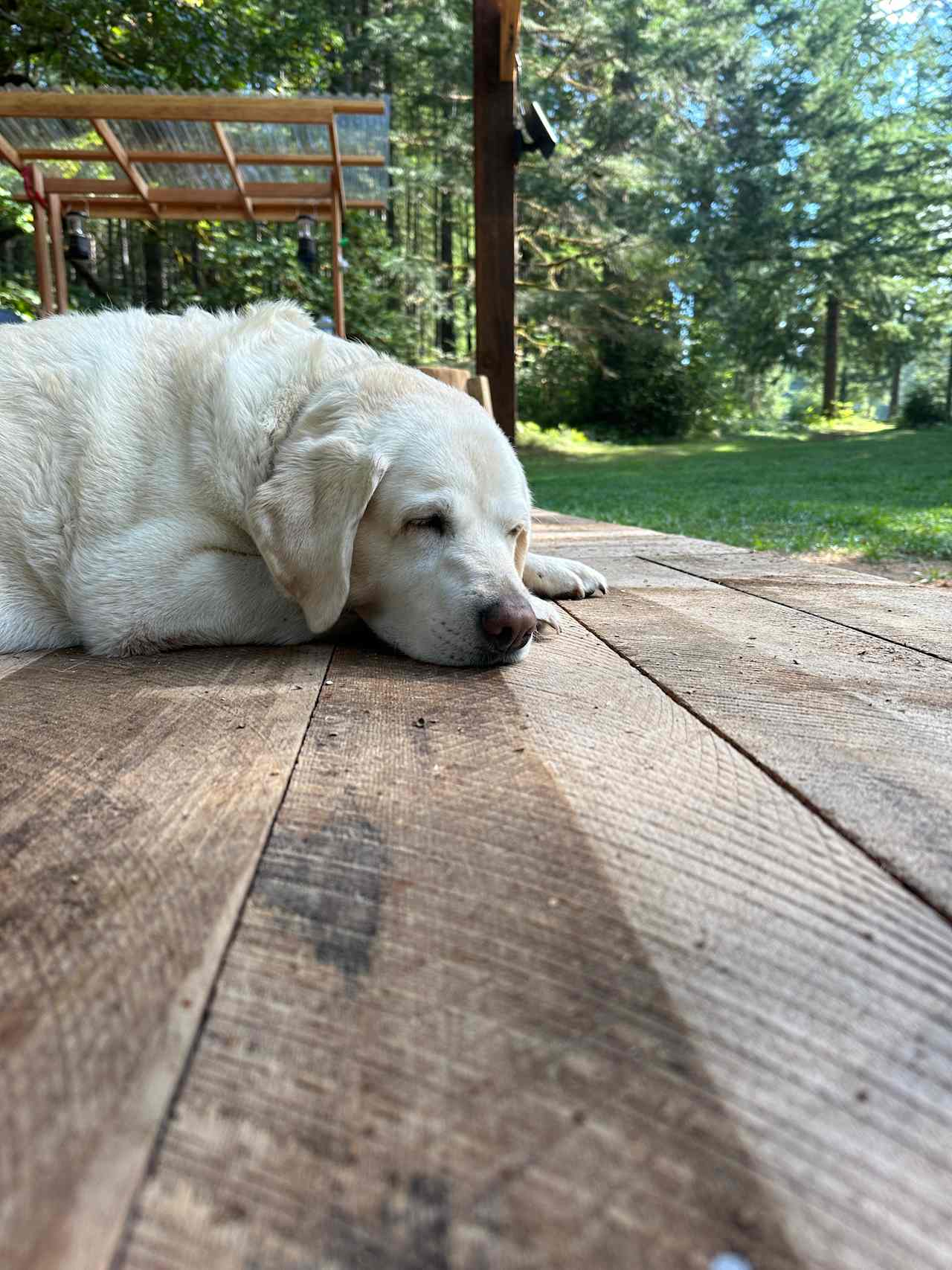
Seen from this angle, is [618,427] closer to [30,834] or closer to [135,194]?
[135,194]

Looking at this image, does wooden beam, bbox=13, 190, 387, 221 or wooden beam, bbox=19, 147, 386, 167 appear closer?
wooden beam, bbox=19, 147, 386, 167

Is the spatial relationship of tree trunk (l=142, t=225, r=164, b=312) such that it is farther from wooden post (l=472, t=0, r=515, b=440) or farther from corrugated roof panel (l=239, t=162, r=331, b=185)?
wooden post (l=472, t=0, r=515, b=440)

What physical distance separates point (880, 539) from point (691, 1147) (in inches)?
287

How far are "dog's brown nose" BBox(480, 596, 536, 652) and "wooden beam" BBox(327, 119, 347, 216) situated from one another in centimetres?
541

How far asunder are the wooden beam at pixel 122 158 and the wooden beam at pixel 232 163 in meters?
0.77

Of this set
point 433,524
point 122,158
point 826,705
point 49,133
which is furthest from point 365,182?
point 826,705

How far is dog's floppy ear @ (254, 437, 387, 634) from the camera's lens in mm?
2223

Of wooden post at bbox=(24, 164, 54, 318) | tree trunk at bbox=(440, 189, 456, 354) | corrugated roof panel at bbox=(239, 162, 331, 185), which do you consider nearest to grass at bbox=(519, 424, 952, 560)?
tree trunk at bbox=(440, 189, 456, 354)

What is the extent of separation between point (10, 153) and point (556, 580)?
276 inches

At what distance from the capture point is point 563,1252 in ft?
1.87

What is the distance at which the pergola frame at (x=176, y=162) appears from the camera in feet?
19.6

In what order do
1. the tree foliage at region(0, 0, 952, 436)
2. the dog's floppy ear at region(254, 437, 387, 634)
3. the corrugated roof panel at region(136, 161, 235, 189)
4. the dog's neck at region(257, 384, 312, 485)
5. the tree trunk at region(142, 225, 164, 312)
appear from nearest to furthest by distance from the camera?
the dog's floppy ear at region(254, 437, 387, 634), the dog's neck at region(257, 384, 312, 485), the corrugated roof panel at region(136, 161, 235, 189), the tree foliage at region(0, 0, 952, 436), the tree trunk at region(142, 225, 164, 312)

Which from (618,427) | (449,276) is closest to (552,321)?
(449,276)

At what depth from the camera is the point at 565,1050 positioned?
749 millimetres
